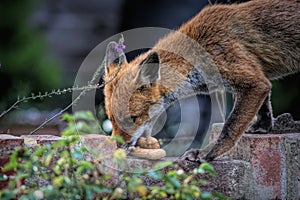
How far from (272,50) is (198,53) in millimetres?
587

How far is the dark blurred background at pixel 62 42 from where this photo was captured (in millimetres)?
6992

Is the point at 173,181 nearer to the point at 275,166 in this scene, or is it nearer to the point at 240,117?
the point at 275,166

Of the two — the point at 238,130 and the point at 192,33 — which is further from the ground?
the point at 192,33

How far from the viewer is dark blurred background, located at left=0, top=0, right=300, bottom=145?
22.9 feet

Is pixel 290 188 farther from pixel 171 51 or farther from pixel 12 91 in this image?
pixel 12 91

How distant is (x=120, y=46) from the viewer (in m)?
4.35

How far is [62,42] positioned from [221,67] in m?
5.15

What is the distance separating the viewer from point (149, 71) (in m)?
4.48

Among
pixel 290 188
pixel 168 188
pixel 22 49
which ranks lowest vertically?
pixel 290 188

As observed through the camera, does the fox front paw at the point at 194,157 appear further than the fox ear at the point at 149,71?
No

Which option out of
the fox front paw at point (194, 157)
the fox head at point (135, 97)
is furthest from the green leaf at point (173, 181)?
the fox head at point (135, 97)

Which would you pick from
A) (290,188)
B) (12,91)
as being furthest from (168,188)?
(12,91)

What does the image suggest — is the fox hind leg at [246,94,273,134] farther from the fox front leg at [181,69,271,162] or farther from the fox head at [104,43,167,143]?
the fox head at [104,43,167,143]

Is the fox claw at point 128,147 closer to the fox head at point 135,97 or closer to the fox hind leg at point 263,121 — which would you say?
the fox head at point 135,97
